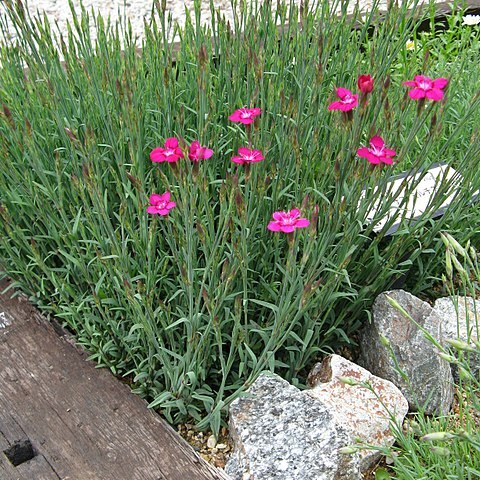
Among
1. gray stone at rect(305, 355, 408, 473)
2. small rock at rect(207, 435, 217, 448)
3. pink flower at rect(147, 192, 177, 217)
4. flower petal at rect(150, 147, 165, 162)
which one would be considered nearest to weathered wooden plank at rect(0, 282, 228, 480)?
small rock at rect(207, 435, 217, 448)

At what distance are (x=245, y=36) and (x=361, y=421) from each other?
1291 mm

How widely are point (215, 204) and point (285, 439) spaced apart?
2.19 ft

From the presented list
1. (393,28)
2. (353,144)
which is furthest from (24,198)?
(393,28)

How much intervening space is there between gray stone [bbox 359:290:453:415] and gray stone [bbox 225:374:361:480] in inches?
14.3

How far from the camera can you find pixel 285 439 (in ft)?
6.01

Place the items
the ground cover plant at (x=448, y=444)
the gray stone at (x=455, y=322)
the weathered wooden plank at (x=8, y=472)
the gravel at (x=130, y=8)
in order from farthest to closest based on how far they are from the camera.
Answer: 1. the gravel at (x=130, y=8)
2. the gray stone at (x=455, y=322)
3. the weathered wooden plank at (x=8, y=472)
4. the ground cover plant at (x=448, y=444)

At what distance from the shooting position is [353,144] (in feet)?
5.90

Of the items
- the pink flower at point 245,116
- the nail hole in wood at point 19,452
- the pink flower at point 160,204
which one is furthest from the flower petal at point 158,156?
the nail hole in wood at point 19,452

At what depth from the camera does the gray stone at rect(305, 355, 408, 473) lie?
1940 millimetres

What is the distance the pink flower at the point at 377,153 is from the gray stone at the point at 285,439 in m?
0.68

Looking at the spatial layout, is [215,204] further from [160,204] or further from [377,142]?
[377,142]

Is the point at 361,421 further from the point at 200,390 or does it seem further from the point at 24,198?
the point at 24,198

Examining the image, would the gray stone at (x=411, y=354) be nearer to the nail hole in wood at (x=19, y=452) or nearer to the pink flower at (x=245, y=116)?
the pink flower at (x=245, y=116)

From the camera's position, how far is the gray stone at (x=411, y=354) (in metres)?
2.13
